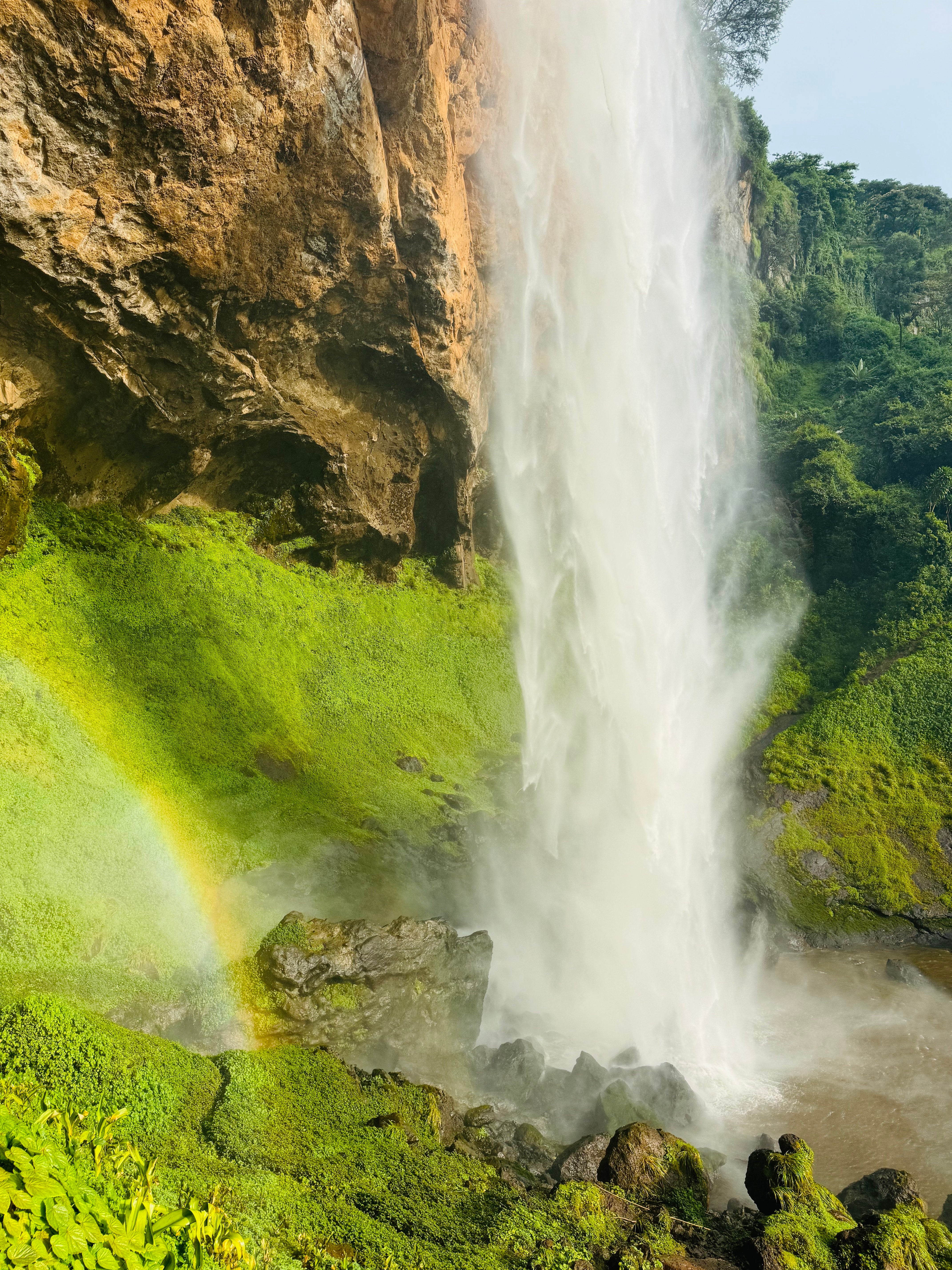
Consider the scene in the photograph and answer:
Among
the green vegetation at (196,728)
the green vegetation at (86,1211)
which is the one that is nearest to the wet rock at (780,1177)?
the green vegetation at (86,1211)

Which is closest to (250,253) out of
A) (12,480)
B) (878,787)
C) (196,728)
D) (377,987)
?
(12,480)

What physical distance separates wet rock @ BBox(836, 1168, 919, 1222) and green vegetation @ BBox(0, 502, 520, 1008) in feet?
27.0

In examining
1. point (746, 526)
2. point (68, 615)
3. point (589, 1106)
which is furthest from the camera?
point (746, 526)

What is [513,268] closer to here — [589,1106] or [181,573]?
[181,573]

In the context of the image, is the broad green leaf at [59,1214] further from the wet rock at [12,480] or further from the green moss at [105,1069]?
the wet rock at [12,480]

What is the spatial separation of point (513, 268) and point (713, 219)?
2596 cm

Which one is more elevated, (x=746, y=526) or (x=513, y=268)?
(x=513, y=268)

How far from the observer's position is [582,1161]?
960cm

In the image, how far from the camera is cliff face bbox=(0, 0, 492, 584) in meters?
13.7

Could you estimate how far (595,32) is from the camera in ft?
78.6

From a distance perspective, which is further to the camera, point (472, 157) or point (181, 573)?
point (472, 157)

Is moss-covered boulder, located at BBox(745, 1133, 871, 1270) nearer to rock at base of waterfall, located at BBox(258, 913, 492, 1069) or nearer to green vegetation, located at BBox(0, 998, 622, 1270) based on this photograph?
green vegetation, located at BBox(0, 998, 622, 1270)

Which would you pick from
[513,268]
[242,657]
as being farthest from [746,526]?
[242,657]

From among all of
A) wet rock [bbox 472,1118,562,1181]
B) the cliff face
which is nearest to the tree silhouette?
the cliff face
